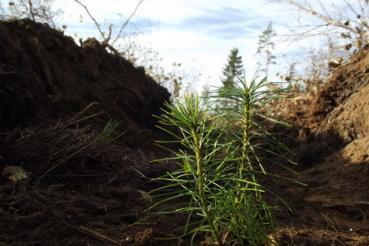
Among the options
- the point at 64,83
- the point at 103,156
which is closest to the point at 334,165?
the point at 103,156

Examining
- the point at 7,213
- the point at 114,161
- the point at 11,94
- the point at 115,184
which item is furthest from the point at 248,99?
the point at 11,94

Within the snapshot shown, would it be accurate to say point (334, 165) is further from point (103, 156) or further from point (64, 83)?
point (64, 83)

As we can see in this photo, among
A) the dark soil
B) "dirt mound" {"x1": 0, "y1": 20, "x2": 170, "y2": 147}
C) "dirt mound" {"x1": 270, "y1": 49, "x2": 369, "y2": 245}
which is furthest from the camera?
"dirt mound" {"x1": 0, "y1": 20, "x2": 170, "y2": 147}

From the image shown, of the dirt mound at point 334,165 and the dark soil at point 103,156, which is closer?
the dark soil at point 103,156

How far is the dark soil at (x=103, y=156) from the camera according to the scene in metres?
2.01

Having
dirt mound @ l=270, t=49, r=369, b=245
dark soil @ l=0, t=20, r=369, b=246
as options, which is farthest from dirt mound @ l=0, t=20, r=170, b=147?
dirt mound @ l=270, t=49, r=369, b=245

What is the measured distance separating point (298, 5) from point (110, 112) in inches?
200

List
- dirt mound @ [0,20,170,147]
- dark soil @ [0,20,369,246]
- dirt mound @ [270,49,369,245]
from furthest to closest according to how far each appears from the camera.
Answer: dirt mound @ [0,20,170,147] → dirt mound @ [270,49,369,245] → dark soil @ [0,20,369,246]

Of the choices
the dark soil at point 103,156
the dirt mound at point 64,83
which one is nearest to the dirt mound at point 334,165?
the dark soil at point 103,156

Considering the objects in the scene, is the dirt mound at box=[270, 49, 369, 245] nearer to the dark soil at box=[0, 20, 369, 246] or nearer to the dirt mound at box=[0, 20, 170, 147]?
the dark soil at box=[0, 20, 369, 246]

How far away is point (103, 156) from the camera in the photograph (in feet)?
11.1

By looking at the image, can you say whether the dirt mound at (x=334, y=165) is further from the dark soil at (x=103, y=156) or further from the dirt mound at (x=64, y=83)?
the dirt mound at (x=64, y=83)

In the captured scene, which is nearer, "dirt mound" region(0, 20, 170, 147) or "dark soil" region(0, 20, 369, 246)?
"dark soil" region(0, 20, 369, 246)

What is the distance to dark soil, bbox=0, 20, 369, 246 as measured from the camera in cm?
201
